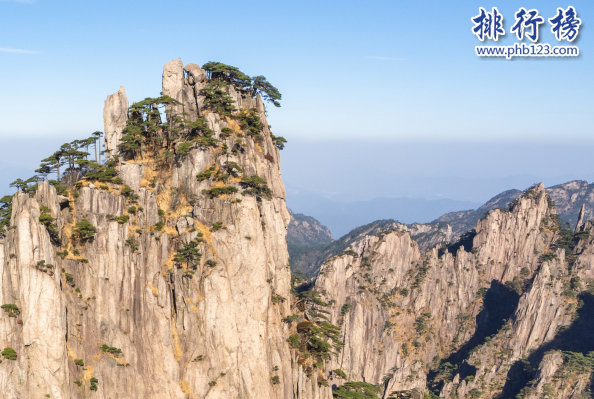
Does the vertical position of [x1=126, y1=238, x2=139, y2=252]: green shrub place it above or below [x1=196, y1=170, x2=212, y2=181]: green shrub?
below

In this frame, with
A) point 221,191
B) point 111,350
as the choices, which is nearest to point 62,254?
point 111,350

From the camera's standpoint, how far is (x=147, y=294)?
211 ft

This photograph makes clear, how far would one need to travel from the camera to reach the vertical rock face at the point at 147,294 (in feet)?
192

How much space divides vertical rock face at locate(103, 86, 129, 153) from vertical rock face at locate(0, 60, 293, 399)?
5.16 metres

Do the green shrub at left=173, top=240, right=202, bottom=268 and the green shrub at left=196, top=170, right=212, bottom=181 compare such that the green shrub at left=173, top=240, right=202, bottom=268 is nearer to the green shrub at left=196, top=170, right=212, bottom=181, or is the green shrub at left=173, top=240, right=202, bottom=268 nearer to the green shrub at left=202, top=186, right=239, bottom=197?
the green shrub at left=202, top=186, right=239, bottom=197

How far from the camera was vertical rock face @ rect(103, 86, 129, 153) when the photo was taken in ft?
242

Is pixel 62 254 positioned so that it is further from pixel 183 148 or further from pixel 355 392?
pixel 355 392

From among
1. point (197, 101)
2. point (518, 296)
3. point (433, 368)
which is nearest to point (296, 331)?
point (197, 101)

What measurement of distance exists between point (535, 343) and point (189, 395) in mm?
109742

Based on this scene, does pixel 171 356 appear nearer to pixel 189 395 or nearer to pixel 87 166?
pixel 189 395

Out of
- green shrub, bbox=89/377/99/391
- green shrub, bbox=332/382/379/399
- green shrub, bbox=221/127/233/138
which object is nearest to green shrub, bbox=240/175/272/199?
green shrub, bbox=221/127/233/138

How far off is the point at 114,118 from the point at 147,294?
25.4 metres

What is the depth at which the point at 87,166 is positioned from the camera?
7162cm

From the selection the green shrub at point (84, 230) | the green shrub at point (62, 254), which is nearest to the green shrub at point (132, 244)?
the green shrub at point (84, 230)
